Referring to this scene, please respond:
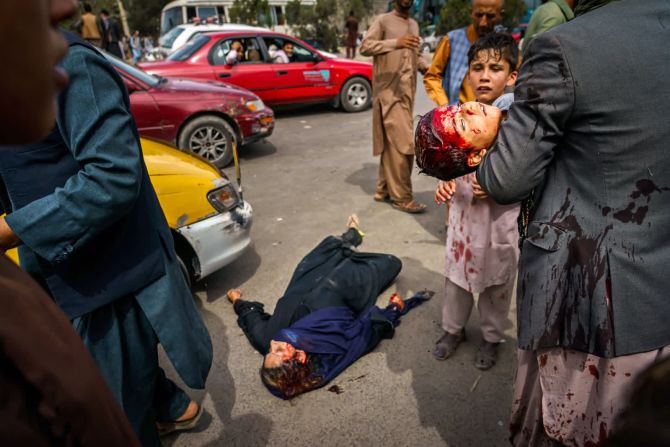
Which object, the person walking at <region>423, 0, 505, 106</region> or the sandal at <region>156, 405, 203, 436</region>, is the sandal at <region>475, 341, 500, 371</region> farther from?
the person walking at <region>423, 0, 505, 106</region>

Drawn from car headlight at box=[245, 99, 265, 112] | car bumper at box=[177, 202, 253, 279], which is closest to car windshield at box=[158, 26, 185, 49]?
car headlight at box=[245, 99, 265, 112]

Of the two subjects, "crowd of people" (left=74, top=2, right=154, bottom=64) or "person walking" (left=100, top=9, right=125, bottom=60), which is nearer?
"crowd of people" (left=74, top=2, right=154, bottom=64)

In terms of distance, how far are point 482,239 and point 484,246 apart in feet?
0.12

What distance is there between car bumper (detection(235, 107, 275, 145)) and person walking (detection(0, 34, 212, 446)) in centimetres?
492

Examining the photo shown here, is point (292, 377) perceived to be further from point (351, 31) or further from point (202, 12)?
point (202, 12)

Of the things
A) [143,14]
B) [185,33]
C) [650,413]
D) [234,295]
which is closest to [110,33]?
[185,33]

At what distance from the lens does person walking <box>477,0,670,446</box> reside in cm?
116

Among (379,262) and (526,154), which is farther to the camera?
(379,262)

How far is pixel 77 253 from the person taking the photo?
62.7 inches

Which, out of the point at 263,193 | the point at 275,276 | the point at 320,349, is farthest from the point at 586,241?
the point at 263,193

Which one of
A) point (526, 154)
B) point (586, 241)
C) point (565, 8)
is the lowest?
point (586, 241)

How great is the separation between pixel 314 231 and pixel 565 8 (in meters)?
2.84

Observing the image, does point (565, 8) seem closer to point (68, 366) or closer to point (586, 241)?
point (586, 241)

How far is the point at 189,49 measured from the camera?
8.16 m
